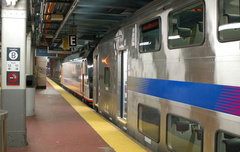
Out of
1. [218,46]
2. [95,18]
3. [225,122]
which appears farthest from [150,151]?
[95,18]

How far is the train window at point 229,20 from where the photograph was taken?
3.56 metres

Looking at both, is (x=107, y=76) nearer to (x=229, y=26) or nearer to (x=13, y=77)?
(x=13, y=77)

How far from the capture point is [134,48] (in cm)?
685

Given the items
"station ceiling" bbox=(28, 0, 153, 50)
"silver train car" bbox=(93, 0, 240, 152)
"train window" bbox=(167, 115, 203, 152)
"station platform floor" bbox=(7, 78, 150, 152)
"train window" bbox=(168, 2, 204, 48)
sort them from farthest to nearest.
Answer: "station ceiling" bbox=(28, 0, 153, 50)
"station platform floor" bbox=(7, 78, 150, 152)
"train window" bbox=(167, 115, 203, 152)
"train window" bbox=(168, 2, 204, 48)
"silver train car" bbox=(93, 0, 240, 152)

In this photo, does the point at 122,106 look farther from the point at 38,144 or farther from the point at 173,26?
the point at 173,26

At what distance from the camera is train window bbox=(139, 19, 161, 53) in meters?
5.67

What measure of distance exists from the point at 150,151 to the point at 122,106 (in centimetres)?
259

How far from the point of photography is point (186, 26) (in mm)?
4840

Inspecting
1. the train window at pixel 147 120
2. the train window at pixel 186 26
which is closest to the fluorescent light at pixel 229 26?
the train window at pixel 186 26

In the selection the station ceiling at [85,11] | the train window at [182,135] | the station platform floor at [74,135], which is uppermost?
the station ceiling at [85,11]

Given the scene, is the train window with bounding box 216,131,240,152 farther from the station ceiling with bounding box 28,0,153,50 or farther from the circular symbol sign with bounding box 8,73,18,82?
the station ceiling with bounding box 28,0,153,50

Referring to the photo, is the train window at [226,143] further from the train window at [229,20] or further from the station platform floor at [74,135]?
the station platform floor at [74,135]

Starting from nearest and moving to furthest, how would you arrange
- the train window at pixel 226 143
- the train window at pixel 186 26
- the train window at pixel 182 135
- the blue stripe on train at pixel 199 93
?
the blue stripe on train at pixel 199 93, the train window at pixel 226 143, the train window at pixel 186 26, the train window at pixel 182 135

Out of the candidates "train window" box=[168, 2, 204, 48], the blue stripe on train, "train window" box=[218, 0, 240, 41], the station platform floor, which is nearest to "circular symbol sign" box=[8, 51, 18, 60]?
the station platform floor
